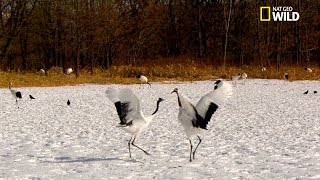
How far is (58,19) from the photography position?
4509 centimetres

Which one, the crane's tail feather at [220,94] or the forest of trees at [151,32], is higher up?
the forest of trees at [151,32]

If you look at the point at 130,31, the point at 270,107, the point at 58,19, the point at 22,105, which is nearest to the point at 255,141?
the point at 270,107

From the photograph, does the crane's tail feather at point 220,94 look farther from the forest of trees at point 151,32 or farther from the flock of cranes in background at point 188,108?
the forest of trees at point 151,32

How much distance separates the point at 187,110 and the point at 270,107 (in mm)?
10875

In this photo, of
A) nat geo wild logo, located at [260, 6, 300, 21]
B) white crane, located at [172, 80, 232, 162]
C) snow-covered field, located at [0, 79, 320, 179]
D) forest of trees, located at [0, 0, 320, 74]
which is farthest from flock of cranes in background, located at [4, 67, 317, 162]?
nat geo wild logo, located at [260, 6, 300, 21]

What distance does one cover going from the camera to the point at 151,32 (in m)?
54.0

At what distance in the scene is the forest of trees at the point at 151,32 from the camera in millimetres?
45469

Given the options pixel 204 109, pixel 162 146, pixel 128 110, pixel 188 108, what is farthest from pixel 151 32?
pixel 188 108

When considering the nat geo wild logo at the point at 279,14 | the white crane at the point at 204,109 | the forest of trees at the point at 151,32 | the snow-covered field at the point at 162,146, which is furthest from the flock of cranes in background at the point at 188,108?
the nat geo wild logo at the point at 279,14

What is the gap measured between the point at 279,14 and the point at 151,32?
15.9 metres

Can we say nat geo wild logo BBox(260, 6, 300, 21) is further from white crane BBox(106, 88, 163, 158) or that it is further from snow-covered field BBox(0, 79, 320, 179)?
white crane BBox(106, 88, 163, 158)

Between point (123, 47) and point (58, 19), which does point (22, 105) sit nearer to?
point (58, 19)

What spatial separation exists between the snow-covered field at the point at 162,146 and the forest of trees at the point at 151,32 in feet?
89.0

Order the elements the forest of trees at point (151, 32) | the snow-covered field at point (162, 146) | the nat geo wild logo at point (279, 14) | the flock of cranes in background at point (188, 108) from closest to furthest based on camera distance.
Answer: the snow-covered field at point (162, 146) → the flock of cranes in background at point (188, 108) → the forest of trees at point (151, 32) → the nat geo wild logo at point (279, 14)
